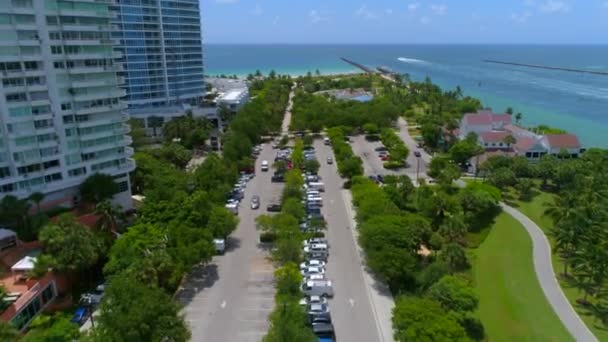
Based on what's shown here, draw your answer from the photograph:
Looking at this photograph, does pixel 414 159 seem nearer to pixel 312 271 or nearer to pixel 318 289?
pixel 312 271

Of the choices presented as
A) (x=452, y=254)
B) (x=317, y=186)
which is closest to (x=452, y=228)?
(x=452, y=254)

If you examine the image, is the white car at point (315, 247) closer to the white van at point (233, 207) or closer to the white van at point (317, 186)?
the white van at point (233, 207)

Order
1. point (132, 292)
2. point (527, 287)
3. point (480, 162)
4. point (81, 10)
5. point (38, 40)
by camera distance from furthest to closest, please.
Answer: point (480, 162) → point (81, 10) → point (38, 40) → point (527, 287) → point (132, 292)

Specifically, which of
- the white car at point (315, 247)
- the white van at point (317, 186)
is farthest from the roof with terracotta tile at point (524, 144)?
the white car at point (315, 247)

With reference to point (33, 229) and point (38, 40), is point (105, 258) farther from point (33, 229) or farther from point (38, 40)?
point (38, 40)

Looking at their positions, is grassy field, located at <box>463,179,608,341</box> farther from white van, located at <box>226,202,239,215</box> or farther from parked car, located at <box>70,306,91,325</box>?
parked car, located at <box>70,306,91,325</box>

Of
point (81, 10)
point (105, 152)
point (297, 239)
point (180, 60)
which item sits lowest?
point (297, 239)

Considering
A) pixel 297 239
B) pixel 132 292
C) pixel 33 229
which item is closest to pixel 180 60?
pixel 33 229

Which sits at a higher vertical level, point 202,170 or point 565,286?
Answer: point 202,170
